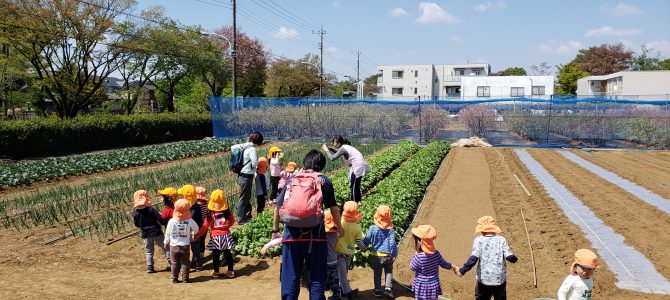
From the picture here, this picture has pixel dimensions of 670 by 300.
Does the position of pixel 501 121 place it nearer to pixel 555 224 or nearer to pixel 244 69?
pixel 555 224

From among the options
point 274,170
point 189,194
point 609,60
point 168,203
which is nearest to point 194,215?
point 189,194

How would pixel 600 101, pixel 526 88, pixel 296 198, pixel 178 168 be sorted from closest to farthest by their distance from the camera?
pixel 296 198
pixel 178 168
pixel 600 101
pixel 526 88

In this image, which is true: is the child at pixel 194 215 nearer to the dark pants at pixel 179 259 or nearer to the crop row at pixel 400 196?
the dark pants at pixel 179 259

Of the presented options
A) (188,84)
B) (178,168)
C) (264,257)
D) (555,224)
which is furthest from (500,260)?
(188,84)

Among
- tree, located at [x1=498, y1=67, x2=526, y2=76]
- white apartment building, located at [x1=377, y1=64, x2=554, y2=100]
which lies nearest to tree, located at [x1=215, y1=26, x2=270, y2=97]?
white apartment building, located at [x1=377, y1=64, x2=554, y2=100]

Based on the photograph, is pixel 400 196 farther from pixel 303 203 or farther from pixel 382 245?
pixel 303 203

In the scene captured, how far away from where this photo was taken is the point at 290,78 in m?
61.8

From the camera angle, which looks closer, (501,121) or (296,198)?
(296,198)

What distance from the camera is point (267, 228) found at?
25.8ft

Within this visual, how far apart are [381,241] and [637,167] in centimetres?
1532

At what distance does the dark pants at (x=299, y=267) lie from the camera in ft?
15.6

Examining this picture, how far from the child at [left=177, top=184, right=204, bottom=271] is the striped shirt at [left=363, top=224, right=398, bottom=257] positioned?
2.59 m

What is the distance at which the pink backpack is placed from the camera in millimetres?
4566

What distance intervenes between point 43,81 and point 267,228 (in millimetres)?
28986
